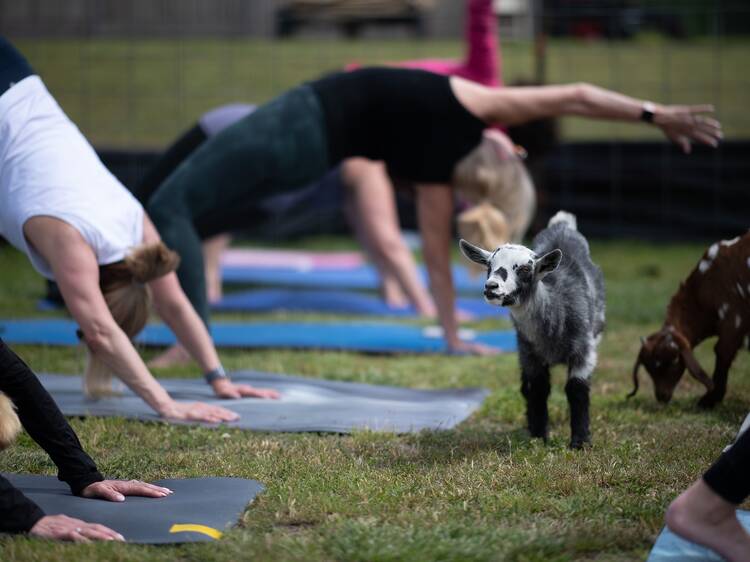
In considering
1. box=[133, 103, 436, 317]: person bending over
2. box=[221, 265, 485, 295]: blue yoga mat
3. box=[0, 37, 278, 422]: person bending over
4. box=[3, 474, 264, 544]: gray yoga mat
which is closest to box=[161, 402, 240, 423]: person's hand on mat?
box=[0, 37, 278, 422]: person bending over

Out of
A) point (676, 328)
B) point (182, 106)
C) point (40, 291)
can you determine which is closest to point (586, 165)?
point (182, 106)

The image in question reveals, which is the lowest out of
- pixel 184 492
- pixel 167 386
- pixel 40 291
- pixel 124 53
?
pixel 40 291

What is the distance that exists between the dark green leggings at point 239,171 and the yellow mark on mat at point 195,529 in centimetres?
237

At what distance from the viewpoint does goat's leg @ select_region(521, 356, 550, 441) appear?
365 centimetres

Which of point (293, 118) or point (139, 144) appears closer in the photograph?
point (293, 118)

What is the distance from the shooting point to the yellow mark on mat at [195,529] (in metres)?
2.70

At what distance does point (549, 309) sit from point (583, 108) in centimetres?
165

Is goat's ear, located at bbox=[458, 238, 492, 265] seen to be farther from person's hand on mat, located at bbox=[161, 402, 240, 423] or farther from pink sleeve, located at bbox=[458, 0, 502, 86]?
pink sleeve, located at bbox=[458, 0, 502, 86]

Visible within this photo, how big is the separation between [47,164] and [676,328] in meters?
2.57

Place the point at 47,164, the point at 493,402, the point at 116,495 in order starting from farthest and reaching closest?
the point at 493,402, the point at 47,164, the point at 116,495

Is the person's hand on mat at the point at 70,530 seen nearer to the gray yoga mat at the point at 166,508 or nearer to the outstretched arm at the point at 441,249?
the gray yoga mat at the point at 166,508

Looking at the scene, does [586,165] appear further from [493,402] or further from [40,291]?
[493,402]

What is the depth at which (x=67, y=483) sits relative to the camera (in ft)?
10.3

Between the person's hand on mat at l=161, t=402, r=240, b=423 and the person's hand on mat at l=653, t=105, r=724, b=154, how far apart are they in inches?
88.3
